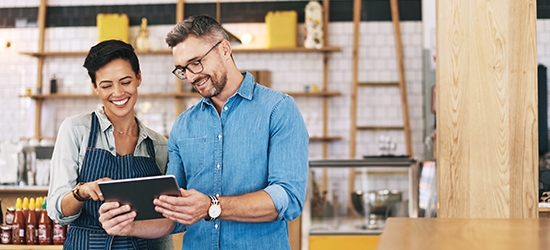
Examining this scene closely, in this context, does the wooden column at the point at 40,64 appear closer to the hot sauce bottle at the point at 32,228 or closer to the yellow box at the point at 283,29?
the yellow box at the point at 283,29

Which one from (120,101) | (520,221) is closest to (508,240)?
(520,221)

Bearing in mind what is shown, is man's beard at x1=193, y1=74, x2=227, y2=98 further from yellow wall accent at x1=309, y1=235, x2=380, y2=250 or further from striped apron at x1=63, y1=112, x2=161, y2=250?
yellow wall accent at x1=309, y1=235, x2=380, y2=250

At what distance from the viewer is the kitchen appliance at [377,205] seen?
4.95 metres

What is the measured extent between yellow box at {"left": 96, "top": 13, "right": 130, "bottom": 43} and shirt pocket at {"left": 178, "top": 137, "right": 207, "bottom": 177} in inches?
227

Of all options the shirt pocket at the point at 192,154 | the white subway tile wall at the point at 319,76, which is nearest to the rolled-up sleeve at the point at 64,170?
the shirt pocket at the point at 192,154

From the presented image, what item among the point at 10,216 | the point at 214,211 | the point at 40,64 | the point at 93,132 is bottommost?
the point at 10,216

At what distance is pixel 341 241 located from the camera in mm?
4910

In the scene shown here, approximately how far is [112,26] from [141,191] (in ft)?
20.0

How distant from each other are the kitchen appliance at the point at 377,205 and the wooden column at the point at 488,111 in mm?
2242

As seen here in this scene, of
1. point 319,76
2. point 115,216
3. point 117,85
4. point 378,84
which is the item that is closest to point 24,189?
point 117,85

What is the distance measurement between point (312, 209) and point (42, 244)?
2.16 metres

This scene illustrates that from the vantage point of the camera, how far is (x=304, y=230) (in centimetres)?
489

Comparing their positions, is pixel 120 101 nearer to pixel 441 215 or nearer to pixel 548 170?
pixel 441 215

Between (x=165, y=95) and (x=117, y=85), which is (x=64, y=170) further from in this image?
(x=165, y=95)
